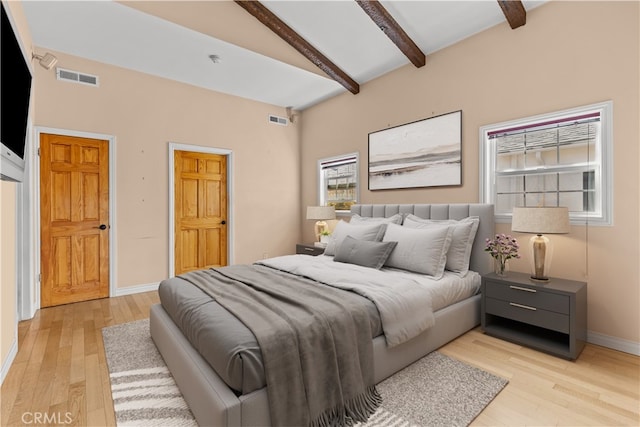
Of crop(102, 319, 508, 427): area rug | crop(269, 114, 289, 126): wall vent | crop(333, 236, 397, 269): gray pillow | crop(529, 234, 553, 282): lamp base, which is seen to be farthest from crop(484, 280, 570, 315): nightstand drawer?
crop(269, 114, 289, 126): wall vent

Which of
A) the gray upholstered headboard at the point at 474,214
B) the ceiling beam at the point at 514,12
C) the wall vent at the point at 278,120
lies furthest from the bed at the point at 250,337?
the wall vent at the point at 278,120

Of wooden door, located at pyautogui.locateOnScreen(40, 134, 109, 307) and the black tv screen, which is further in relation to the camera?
wooden door, located at pyautogui.locateOnScreen(40, 134, 109, 307)

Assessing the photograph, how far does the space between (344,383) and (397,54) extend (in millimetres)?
3740

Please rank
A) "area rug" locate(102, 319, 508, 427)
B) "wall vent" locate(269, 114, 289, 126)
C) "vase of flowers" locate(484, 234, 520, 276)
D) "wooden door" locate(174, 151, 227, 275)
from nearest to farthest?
1. "area rug" locate(102, 319, 508, 427)
2. "vase of flowers" locate(484, 234, 520, 276)
3. "wooden door" locate(174, 151, 227, 275)
4. "wall vent" locate(269, 114, 289, 126)

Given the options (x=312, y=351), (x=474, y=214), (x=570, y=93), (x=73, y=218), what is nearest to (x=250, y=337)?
(x=312, y=351)

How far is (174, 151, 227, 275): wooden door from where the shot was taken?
4.75 m

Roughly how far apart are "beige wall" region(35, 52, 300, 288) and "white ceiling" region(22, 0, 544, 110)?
0.30 m

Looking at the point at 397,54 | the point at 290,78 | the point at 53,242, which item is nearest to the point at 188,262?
the point at 53,242

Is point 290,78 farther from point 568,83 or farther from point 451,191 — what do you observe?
point 568,83

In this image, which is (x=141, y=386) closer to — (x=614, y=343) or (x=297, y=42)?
(x=614, y=343)

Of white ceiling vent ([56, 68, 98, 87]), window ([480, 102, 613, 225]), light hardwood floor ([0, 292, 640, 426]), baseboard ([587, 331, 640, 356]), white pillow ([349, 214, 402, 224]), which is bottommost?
light hardwood floor ([0, 292, 640, 426])

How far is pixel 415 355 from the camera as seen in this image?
7.60 feet

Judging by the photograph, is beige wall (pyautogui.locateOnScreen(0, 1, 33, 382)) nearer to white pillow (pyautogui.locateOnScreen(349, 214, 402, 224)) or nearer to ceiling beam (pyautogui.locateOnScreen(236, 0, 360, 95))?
ceiling beam (pyautogui.locateOnScreen(236, 0, 360, 95))

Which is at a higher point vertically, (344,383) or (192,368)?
(192,368)
